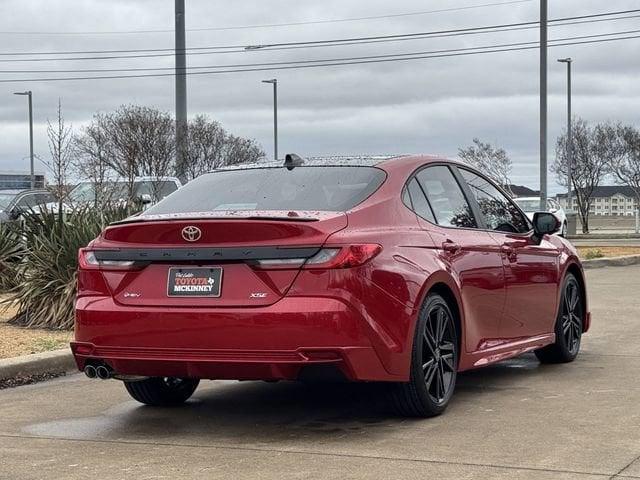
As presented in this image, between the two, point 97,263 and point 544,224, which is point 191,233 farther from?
point 544,224

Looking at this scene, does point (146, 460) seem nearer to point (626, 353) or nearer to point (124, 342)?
point (124, 342)

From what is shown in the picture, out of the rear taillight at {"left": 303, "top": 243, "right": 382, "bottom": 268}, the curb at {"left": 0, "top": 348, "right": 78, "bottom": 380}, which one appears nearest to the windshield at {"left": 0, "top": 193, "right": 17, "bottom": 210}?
the curb at {"left": 0, "top": 348, "right": 78, "bottom": 380}

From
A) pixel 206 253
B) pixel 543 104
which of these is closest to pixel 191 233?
pixel 206 253

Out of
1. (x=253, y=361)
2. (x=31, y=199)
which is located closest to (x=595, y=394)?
(x=253, y=361)

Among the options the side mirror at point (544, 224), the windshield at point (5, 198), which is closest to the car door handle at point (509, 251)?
the side mirror at point (544, 224)

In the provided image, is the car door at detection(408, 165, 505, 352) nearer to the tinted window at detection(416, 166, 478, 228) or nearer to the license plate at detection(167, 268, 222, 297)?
the tinted window at detection(416, 166, 478, 228)

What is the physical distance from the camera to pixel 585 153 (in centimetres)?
5072

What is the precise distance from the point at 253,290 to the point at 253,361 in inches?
14.8

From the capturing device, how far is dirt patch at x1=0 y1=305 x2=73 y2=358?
30.3 feet

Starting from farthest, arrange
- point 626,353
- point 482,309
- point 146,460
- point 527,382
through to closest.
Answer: point 626,353 < point 527,382 < point 482,309 < point 146,460

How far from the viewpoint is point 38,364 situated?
855cm

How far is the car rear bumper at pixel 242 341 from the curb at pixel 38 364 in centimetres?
245

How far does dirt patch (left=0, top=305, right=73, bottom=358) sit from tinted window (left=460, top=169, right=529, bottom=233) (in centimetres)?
387

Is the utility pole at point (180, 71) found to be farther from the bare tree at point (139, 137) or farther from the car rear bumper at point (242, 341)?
the car rear bumper at point (242, 341)
